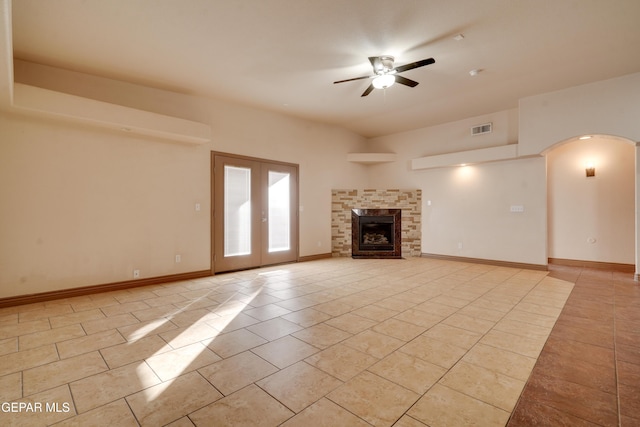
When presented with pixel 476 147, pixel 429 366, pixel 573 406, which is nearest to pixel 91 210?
pixel 429 366

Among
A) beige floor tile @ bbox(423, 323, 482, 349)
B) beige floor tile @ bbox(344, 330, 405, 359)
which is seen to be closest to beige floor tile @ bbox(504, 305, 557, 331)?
beige floor tile @ bbox(423, 323, 482, 349)

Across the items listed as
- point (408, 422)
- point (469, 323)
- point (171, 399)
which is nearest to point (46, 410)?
point (171, 399)

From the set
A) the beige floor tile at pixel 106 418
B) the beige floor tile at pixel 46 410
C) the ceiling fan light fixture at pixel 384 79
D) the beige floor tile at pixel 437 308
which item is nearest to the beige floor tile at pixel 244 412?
the beige floor tile at pixel 106 418

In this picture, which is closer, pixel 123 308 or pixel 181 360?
pixel 181 360

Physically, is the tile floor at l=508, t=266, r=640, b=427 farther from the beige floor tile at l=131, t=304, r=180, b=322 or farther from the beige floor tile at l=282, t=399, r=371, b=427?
the beige floor tile at l=131, t=304, r=180, b=322

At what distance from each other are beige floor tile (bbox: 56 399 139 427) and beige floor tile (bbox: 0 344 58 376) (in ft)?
3.23

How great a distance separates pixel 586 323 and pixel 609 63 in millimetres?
3729

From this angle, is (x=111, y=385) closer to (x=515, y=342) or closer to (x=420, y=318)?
(x=420, y=318)

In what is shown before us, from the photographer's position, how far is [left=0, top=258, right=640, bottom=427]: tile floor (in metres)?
1.71

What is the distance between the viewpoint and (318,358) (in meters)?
2.33

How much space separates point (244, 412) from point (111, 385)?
3.29 ft

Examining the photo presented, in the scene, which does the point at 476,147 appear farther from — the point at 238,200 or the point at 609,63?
the point at 238,200

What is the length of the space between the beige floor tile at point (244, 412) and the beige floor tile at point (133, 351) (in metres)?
0.98

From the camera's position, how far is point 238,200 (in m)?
5.73
